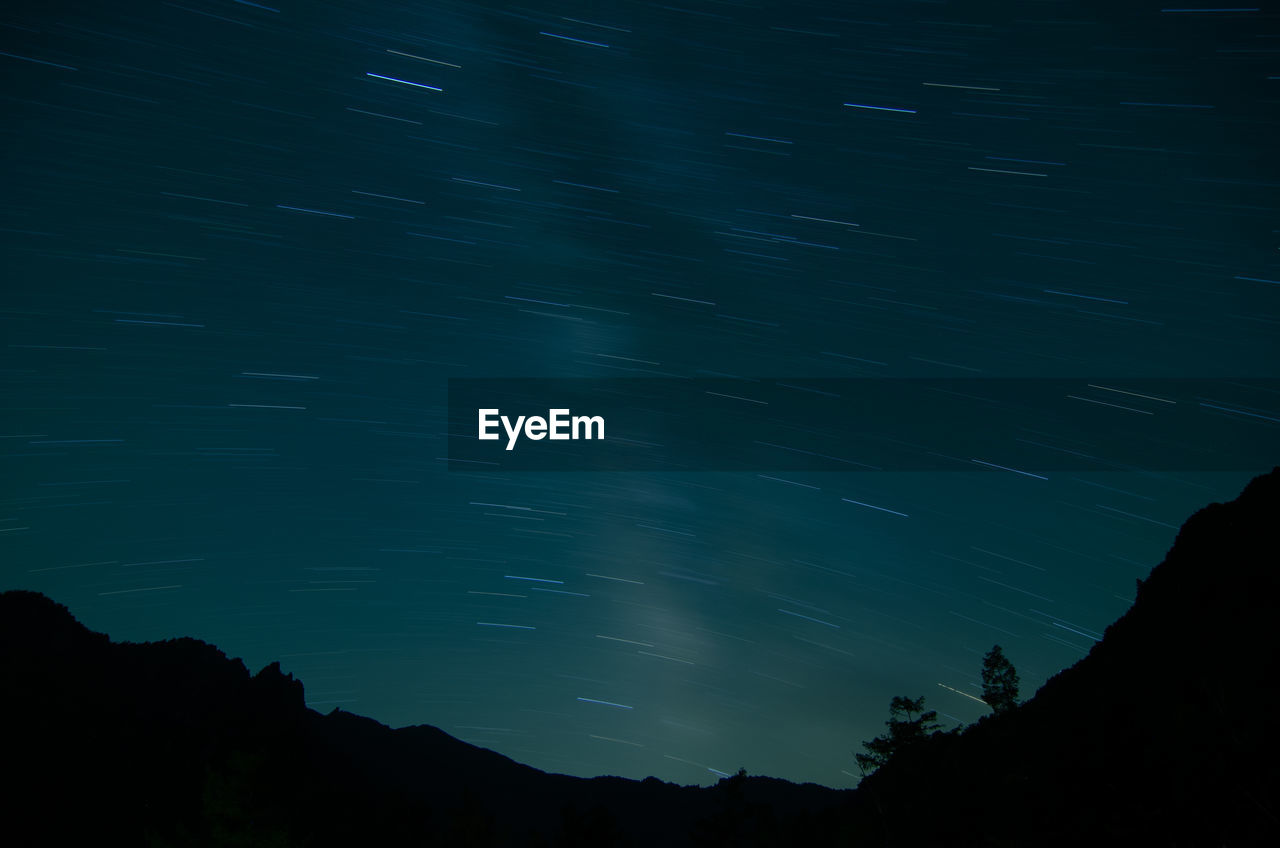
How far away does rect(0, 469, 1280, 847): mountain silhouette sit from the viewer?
1345 cm

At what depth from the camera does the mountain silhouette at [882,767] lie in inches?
530

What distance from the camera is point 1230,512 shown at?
3543 inches

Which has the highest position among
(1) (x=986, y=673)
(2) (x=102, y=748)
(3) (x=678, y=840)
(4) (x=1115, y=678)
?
(1) (x=986, y=673)

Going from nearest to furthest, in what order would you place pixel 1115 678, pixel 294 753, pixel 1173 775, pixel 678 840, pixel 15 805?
pixel 1173 775 < pixel 294 753 < pixel 15 805 < pixel 1115 678 < pixel 678 840

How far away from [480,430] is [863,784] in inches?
1054

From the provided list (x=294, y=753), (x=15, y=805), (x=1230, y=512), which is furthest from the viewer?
(x=1230, y=512)

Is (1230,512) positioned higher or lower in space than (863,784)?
higher

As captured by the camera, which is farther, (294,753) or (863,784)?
(294,753)

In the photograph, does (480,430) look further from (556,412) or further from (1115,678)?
(1115,678)

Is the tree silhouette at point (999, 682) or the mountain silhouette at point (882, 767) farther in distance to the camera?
the tree silhouette at point (999, 682)

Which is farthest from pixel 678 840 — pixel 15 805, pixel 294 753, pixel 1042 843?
pixel 1042 843

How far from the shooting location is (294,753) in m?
36.2

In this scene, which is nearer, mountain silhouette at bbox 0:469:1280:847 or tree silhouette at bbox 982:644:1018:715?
mountain silhouette at bbox 0:469:1280:847

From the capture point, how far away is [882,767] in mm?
33125
